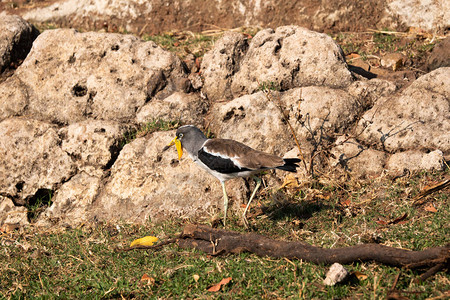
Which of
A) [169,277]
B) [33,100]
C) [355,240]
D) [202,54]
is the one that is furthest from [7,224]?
[355,240]

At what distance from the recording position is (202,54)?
8062 mm

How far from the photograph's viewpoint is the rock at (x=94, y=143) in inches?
261

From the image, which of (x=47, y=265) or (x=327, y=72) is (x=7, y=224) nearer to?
(x=47, y=265)

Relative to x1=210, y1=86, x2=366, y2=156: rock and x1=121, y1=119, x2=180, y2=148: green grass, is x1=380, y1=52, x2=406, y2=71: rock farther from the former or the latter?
x1=121, y1=119, x2=180, y2=148: green grass

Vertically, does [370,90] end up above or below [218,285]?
above

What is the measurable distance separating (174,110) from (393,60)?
10.8 feet

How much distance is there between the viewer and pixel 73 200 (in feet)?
21.4

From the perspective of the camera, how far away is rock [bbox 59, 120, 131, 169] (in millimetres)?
6621

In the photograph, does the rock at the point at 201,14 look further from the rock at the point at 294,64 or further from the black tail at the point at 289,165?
the black tail at the point at 289,165

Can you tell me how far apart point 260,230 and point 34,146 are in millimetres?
3278

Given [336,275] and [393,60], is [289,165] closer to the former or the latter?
[336,275]

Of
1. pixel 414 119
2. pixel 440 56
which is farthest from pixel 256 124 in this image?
pixel 440 56

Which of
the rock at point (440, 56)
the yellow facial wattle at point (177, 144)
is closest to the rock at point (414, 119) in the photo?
the rock at point (440, 56)

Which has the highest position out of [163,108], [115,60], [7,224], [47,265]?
[115,60]
